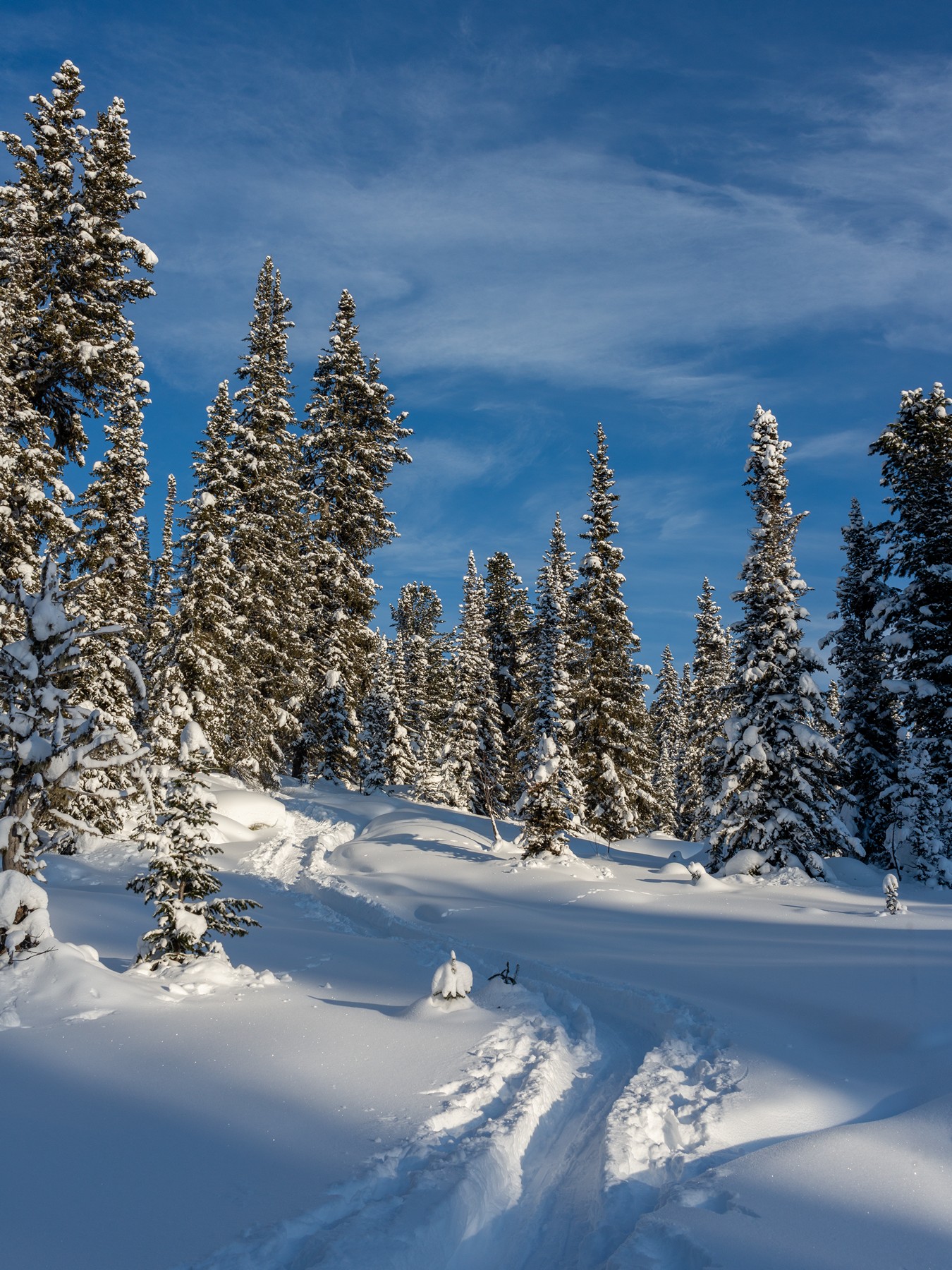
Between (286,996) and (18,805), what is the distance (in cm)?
408

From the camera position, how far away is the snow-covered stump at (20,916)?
8320 millimetres

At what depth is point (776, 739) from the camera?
19750 millimetres

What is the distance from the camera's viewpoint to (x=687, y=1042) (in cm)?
891

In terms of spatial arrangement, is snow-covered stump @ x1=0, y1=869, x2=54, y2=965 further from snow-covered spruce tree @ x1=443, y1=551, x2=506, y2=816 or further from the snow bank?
snow-covered spruce tree @ x1=443, y1=551, x2=506, y2=816

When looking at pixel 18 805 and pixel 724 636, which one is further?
pixel 724 636

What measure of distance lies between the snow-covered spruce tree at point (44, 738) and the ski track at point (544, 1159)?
5.93 m

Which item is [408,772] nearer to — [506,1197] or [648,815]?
[648,815]

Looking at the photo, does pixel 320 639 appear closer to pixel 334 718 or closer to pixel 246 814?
pixel 334 718

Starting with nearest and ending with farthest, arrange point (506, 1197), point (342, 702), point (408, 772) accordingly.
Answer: point (506, 1197) < point (342, 702) < point (408, 772)

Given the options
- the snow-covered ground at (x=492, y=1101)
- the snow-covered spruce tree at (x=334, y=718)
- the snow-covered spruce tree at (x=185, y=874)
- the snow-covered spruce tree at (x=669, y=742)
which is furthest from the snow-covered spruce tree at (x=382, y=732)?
the snow-covered spruce tree at (x=185, y=874)

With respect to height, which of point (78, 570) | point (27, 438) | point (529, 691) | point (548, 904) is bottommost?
point (548, 904)

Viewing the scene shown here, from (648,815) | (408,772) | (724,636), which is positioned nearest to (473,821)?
(648,815)

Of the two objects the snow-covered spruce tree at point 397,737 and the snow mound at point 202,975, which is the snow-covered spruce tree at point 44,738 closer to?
the snow mound at point 202,975

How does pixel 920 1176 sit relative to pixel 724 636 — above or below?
below
